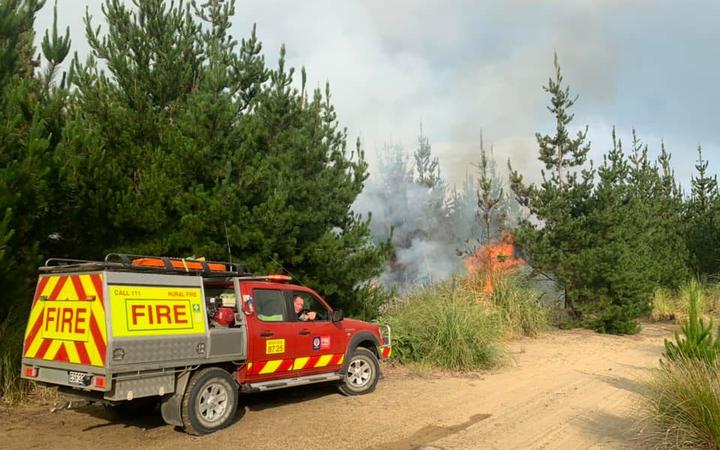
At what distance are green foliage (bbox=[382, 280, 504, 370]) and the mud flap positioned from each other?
636 centimetres

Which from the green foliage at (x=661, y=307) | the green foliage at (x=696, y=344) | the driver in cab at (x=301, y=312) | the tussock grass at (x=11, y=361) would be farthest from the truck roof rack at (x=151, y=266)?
the green foliage at (x=661, y=307)

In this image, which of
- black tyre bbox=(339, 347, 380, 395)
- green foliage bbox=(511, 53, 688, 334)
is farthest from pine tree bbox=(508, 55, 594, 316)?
black tyre bbox=(339, 347, 380, 395)

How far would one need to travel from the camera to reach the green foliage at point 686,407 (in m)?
5.48

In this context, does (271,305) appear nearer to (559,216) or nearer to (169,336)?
(169,336)

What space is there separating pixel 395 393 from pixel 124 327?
497cm

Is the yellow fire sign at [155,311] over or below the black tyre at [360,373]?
over

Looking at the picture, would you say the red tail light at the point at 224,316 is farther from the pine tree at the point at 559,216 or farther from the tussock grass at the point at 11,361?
the pine tree at the point at 559,216

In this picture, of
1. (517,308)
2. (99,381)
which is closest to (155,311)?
(99,381)

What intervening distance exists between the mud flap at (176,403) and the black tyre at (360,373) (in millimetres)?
3130

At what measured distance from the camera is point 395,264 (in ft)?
89.9

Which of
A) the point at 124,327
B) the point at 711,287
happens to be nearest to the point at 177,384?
the point at 124,327

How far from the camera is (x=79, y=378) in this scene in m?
6.50

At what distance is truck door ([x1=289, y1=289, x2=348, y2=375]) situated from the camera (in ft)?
28.8

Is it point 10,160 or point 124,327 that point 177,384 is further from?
point 10,160
